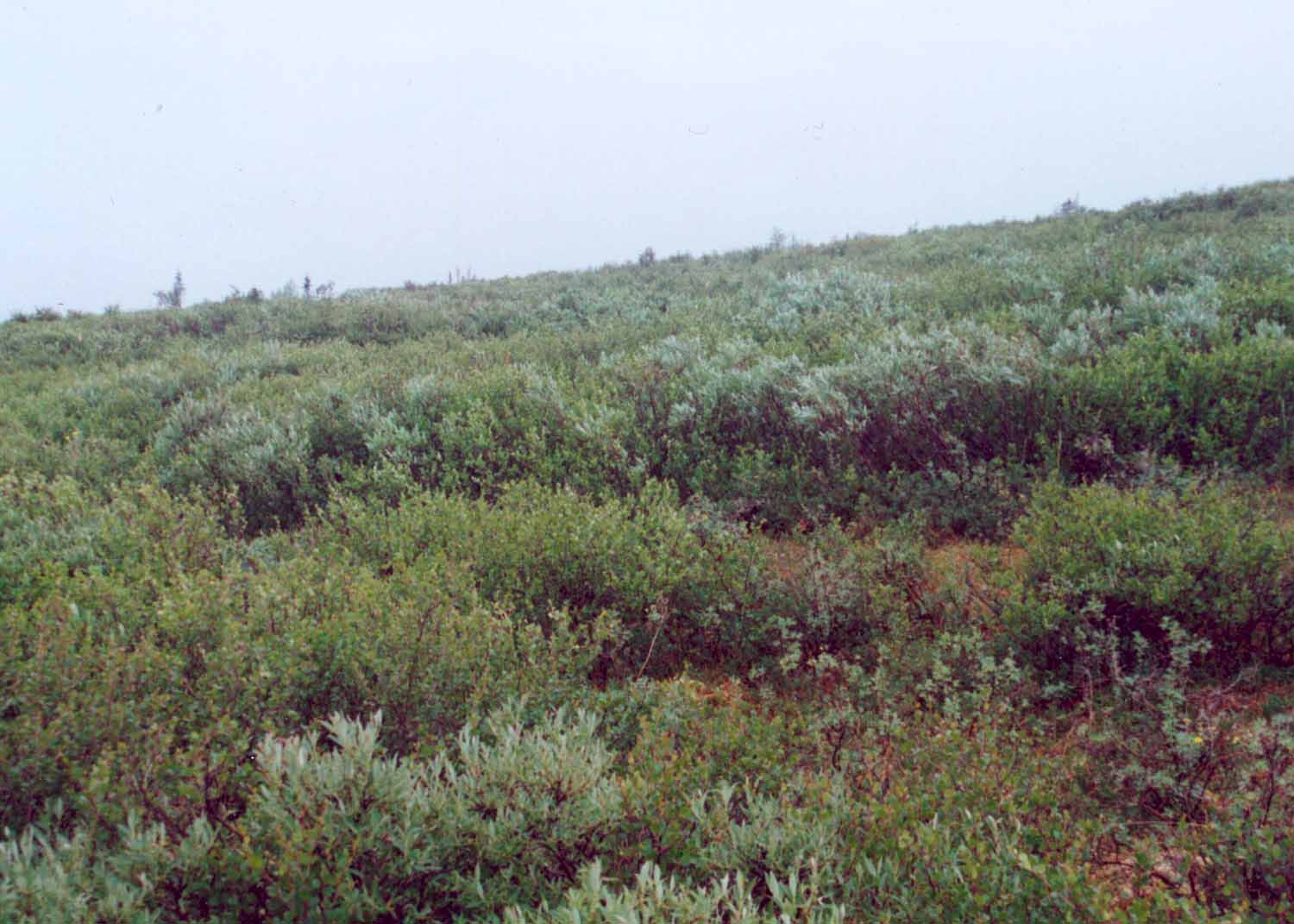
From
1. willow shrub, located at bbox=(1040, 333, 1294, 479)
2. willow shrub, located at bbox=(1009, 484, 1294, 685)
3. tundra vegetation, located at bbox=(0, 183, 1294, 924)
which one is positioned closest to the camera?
tundra vegetation, located at bbox=(0, 183, 1294, 924)

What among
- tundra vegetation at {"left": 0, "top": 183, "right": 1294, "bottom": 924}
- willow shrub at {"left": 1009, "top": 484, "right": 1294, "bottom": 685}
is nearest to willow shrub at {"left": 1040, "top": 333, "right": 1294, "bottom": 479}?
tundra vegetation at {"left": 0, "top": 183, "right": 1294, "bottom": 924}

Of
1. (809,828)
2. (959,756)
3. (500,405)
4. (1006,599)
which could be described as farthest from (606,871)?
(500,405)

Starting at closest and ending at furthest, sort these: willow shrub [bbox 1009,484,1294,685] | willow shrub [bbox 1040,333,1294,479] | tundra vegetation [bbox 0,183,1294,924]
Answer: tundra vegetation [bbox 0,183,1294,924] < willow shrub [bbox 1009,484,1294,685] < willow shrub [bbox 1040,333,1294,479]

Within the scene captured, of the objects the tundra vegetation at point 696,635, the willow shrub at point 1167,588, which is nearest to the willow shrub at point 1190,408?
the tundra vegetation at point 696,635

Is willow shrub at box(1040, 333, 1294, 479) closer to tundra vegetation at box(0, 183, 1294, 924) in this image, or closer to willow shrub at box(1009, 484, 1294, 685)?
tundra vegetation at box(0, 183, 1294, 924)

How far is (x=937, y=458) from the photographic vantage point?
586cm

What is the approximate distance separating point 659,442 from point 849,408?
152cm

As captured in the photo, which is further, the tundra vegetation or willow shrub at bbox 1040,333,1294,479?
willow shrub at bbox 1040,333,1294,479

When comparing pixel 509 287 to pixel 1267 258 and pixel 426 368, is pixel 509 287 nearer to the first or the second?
pixel 426 368

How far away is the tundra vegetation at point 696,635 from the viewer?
7.09 ft

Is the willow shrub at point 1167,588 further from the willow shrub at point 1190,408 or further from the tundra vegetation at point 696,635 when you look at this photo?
the willow shrub at point 1190,408

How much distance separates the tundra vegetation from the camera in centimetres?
216

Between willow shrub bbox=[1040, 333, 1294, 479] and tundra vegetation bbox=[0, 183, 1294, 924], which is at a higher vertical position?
willow shrub bbox=[1040, 333, 1294, 479]

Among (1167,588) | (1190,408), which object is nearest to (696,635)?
(1167,588)
